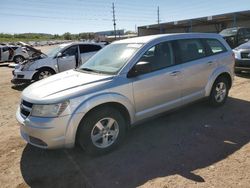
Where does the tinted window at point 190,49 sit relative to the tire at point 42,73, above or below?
above

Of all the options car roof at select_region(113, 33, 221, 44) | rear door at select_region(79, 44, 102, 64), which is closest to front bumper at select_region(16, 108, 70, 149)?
car roof at select_region(113, 33, 221, 44)

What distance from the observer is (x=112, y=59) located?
460cm

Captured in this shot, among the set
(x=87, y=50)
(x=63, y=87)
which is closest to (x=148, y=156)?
(x=63, y=87)

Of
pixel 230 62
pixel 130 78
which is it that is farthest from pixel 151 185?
pixel 230 62

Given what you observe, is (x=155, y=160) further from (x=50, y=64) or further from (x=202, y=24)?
(x=202, y=24)

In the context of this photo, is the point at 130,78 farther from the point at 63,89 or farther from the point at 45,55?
the point at 45,55

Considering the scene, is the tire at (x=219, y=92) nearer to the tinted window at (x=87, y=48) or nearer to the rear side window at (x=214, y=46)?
the rear side window at (x=214, y=46)

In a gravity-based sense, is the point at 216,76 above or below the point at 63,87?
below

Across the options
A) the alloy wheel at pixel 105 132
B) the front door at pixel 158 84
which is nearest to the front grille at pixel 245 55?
the front door at pixel 158 84

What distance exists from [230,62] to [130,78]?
289 cm

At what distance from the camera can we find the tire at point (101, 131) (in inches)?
147

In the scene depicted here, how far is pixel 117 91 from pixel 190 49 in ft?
6.69

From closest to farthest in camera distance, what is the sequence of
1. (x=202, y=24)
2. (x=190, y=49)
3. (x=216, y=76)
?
(x=190, y=49) < (x=216, y=76) < (x=202, y=24)

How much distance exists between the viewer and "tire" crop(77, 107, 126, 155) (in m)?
3.72
